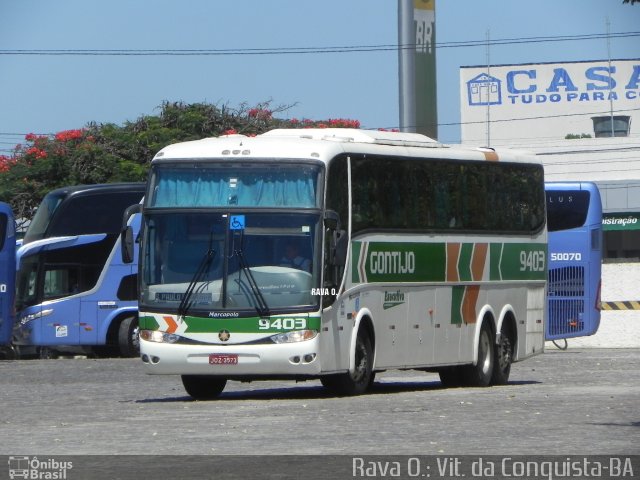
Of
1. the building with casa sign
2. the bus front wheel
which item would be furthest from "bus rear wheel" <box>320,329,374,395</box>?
the building with casa sign

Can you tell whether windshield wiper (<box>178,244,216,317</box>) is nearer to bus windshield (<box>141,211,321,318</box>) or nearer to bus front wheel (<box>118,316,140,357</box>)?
bus windshield (<box>141,211,321,318</box>)

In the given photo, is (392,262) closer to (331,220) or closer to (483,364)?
(331,220)

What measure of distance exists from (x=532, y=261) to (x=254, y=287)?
6.56m

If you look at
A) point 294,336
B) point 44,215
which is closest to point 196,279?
point 294,336

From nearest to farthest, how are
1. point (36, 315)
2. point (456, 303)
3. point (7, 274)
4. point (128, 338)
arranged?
point (456, 303)
point (7, 274)
point (36, 315)
point (128, 338)

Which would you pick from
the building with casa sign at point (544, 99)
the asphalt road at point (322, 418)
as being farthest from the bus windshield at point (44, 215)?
the building with casa sign at point (544, 99)

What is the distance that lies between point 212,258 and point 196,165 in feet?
4.08

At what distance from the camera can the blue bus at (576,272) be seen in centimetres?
3575

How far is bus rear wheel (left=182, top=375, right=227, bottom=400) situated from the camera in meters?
20.2

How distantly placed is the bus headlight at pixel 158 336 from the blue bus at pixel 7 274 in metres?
15.3

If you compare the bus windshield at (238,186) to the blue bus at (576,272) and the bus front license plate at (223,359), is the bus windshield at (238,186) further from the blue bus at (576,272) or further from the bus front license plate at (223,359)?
the blue bus at (576,272)

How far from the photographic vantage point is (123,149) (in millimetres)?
53875

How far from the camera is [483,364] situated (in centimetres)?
2284

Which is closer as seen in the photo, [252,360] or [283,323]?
[252,360]
